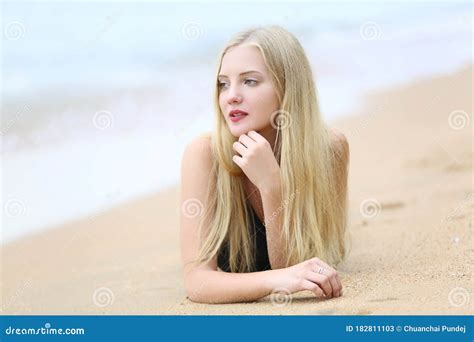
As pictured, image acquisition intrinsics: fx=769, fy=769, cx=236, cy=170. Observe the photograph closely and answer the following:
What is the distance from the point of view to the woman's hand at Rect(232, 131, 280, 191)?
3.74 metres

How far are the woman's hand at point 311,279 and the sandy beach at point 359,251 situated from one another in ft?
0.21

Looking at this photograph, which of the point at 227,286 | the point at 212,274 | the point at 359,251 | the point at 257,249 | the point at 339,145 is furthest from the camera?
the point at 359,251

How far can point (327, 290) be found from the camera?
3432 millimetres

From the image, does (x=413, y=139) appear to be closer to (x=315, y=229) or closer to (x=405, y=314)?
(x=315, y=229)

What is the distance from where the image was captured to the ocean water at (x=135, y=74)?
7293mm

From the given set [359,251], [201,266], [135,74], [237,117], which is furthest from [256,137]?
[135,74]

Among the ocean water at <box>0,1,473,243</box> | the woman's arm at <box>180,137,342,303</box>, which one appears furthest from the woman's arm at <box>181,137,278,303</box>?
the ocean water at <box>0,1,473,243</box>

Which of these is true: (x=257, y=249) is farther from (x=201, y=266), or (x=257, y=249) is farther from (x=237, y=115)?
(x=237, y=115)

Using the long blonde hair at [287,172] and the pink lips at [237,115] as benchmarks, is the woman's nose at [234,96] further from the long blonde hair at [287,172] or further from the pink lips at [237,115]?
the long blonde hair at [287,172]

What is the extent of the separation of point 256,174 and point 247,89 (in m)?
0.43

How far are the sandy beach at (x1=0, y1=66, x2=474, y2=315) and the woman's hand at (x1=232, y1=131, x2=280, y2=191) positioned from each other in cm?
58

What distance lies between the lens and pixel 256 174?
12.4 ft

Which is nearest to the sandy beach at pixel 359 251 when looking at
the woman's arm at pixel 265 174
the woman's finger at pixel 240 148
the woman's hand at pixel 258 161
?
the woman's arm at pixel 265 174

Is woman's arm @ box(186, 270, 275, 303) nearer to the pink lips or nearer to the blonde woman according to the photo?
the blonde woman
